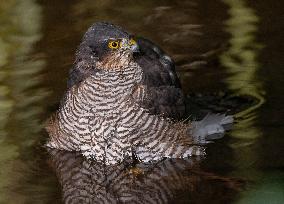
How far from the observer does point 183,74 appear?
6.97 metres

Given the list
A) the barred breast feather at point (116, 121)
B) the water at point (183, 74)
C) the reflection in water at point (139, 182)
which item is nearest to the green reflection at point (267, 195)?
the water at point (183, 74)

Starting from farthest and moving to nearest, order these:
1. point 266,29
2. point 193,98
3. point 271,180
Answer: point 266,29 → point 193,98 → point 271,180

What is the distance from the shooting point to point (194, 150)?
17.5ft

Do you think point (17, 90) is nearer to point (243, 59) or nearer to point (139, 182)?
point (139, 182)

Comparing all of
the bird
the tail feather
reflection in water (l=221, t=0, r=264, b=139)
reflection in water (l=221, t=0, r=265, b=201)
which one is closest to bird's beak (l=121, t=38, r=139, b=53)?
the bird

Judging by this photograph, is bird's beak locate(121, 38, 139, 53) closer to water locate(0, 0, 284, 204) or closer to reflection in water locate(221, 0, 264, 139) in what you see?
water locate(0, 0, 284, 204)

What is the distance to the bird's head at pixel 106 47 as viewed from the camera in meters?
4.84

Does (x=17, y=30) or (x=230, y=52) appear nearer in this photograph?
(x=230, y=52)

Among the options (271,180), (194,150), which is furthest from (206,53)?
(271,180)

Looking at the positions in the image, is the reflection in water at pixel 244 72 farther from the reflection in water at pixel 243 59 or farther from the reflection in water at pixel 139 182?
the reflection in water at pixel 139 182

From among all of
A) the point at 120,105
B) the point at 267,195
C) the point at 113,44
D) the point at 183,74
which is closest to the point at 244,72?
the point at 183,74

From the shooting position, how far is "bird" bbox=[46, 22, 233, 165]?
4926mm

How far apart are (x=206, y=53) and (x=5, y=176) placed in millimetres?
3168

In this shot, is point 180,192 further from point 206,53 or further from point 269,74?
point 206,53
